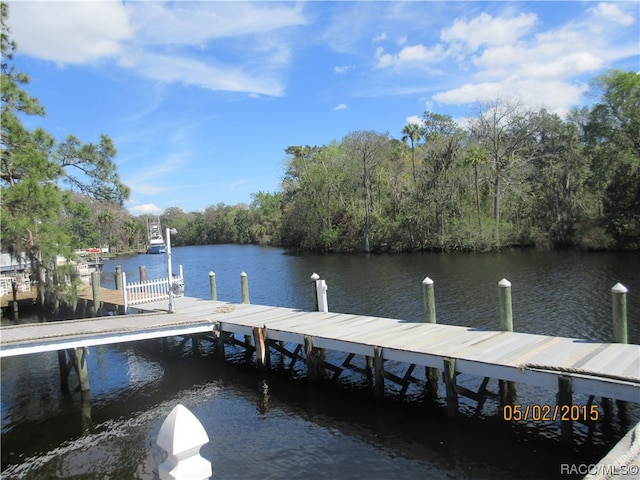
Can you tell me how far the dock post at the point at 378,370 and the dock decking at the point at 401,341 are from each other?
0.03 meters

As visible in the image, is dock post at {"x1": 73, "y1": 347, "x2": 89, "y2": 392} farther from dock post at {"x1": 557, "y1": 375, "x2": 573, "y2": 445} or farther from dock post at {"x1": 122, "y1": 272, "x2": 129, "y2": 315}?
dock post at {"x1": 557, "y1": 375, "x2": 573, "y2": 445}

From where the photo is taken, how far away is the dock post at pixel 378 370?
9.63 metres

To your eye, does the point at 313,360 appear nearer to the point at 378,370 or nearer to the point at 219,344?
the point at 378,370

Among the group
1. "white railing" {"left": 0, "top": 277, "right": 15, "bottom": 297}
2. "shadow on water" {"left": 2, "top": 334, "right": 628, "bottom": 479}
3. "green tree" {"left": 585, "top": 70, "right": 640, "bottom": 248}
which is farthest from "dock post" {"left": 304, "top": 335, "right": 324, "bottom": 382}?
"green tree" {"left": 585, "top": 70, "right": 640, "bottom": 248}

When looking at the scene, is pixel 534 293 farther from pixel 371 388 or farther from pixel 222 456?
pixel 222 456

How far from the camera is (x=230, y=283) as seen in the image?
105 ft

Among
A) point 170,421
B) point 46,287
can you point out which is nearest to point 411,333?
point 170,421

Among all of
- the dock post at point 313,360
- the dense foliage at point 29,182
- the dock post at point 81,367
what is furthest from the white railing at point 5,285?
the dock post at point 313,360

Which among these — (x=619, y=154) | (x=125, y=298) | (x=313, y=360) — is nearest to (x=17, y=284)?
(x=125, y=298)
